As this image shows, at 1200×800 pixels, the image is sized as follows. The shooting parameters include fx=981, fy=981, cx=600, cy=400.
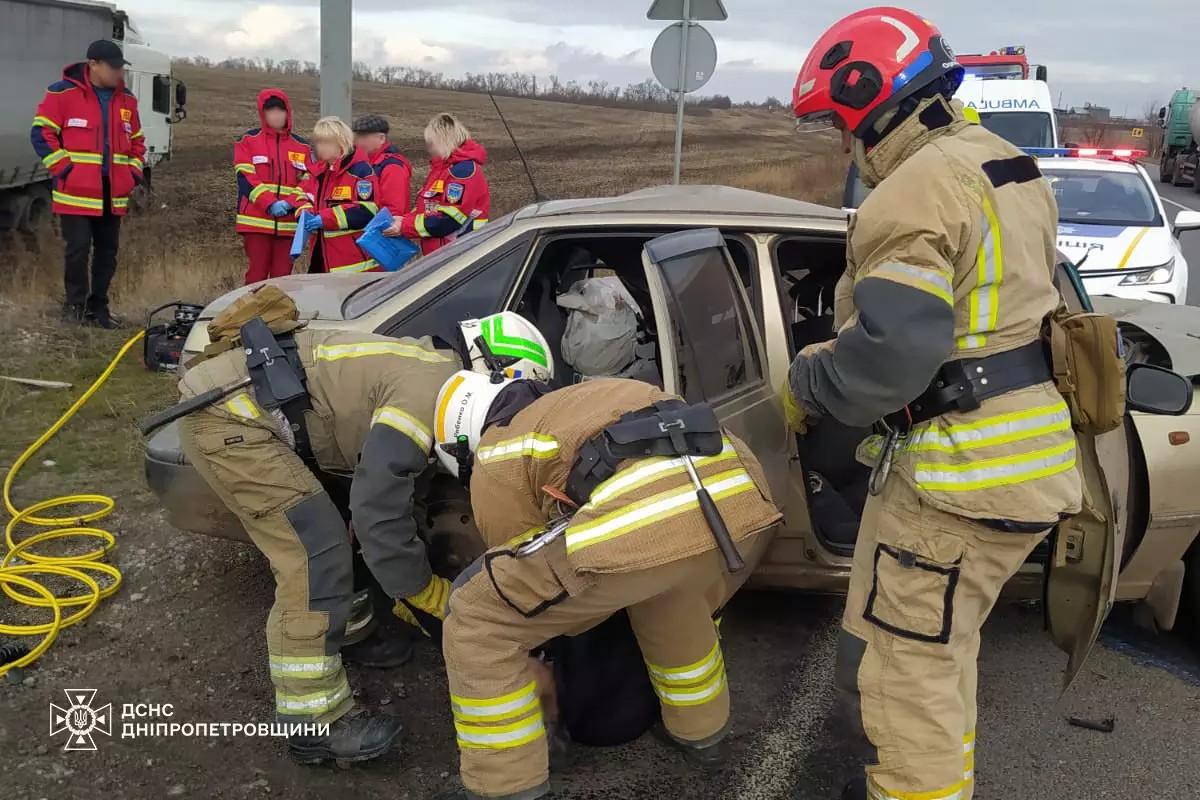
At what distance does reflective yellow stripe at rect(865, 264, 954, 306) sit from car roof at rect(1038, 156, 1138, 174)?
647cm

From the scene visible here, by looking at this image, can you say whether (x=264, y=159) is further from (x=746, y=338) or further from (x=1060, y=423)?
(x=1060, y=423)

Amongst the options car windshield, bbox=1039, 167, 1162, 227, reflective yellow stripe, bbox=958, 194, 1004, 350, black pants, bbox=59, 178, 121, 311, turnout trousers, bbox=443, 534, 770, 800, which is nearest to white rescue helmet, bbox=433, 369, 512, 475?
turnout trousers, bbox=443, 534, 770, 800

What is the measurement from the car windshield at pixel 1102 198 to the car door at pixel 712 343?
5027 millimetres

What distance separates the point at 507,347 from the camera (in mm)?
2430

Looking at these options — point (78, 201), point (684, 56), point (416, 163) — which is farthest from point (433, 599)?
point (416, 163)

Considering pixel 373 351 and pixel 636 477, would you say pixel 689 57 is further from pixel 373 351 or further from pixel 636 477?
pixel 636 477

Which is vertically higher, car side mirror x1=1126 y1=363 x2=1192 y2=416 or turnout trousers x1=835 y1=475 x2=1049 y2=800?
car side mirror x1=1126 y1=363 x2=1192 y2=416

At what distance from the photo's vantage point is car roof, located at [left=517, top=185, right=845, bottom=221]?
3242 mm

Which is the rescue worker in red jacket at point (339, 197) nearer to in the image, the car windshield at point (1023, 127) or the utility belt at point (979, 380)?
the utility belt at point (979, 380)

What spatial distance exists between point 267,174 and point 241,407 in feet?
15.4

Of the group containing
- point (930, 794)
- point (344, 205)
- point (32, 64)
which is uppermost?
point (32, 64)

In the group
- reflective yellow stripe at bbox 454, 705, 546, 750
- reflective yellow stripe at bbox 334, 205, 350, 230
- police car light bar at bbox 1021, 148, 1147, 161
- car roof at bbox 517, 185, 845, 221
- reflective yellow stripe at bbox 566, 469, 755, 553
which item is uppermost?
police car light bar at bbox 1021, 148, 1147, 161

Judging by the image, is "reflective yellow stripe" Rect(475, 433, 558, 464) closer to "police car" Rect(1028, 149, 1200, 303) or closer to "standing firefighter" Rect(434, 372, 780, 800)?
"standing firefighter" Rect(434, 372, 780, 800)

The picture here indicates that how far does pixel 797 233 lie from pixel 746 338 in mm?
391
